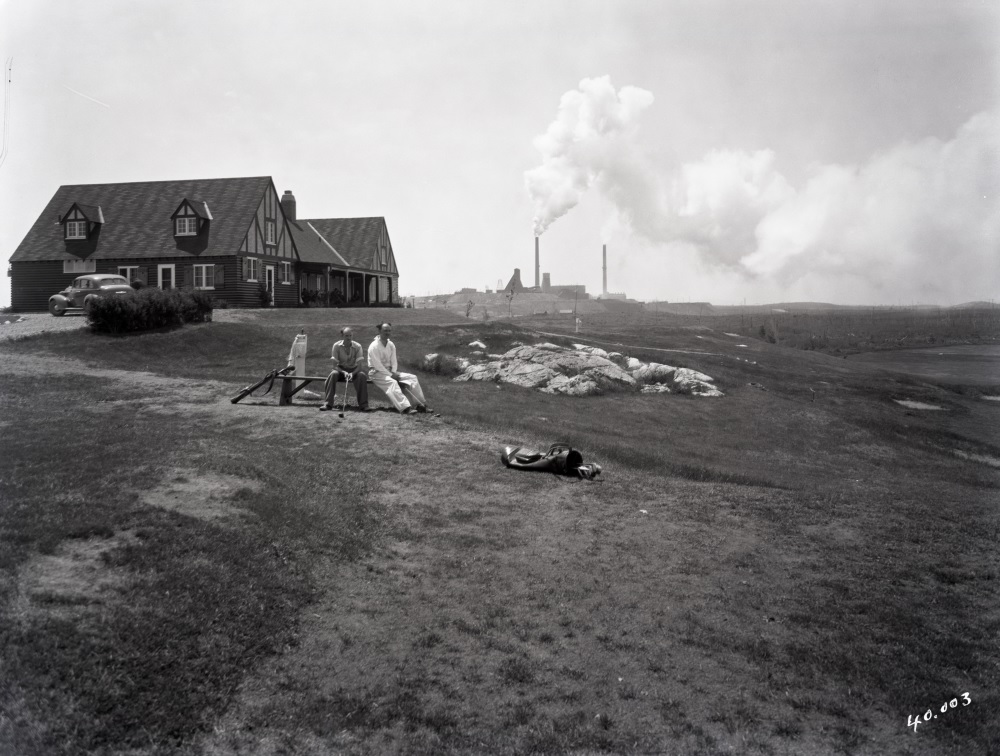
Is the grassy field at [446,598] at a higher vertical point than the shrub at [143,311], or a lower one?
lower

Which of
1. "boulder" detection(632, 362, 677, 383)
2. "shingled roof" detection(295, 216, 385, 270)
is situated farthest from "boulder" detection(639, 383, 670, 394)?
"shingled roof" detection(295, 216, 385, 270)

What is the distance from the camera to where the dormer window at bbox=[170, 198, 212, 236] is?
131ft

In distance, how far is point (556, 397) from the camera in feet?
78.6

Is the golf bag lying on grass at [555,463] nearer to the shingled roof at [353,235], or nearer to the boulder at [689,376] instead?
the boulder at [689,376]

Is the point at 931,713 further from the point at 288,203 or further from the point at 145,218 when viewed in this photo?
the point at 288,203

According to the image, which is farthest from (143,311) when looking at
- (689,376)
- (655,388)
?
(689,376)

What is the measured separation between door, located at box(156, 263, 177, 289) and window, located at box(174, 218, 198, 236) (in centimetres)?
191

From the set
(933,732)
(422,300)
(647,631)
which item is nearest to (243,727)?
(647,631)

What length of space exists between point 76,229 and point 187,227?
21.6ft

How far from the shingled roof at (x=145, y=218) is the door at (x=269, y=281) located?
323 cm

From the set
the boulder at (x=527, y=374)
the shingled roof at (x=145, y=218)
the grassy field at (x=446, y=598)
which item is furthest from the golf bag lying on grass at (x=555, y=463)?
the shingled roof at (x=145, y=218)

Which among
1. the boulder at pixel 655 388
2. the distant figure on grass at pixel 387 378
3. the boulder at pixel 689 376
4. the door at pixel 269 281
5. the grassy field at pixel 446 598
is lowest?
the grassy field at pixel 446 598

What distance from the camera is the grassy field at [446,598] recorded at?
5609 mm

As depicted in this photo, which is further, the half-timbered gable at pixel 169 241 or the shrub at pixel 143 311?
the half-timbered gable at pixel 169 241
